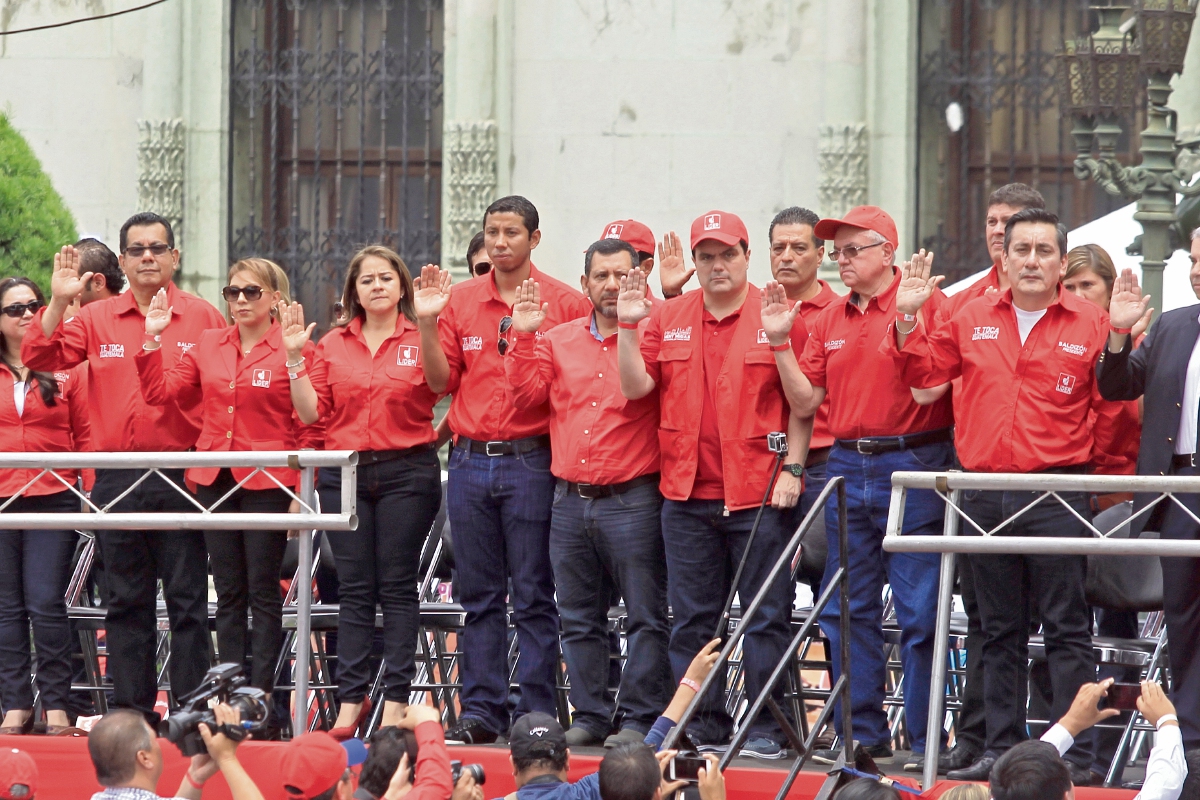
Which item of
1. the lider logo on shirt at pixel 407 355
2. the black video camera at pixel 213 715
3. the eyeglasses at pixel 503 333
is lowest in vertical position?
the black video camera at pixel 213 715

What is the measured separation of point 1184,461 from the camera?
6.73 metres

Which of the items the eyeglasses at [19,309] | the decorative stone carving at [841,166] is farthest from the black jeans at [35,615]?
the decorative stone carving at [841,166]

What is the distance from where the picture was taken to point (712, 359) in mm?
7375

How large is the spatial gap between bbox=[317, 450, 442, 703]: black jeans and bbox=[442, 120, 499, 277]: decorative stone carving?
7356 millimetres

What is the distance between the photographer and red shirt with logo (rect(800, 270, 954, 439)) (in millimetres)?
7102

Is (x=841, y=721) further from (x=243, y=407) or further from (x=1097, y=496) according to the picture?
(x=243, y=407)

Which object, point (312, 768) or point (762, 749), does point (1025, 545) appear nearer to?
point (762, 749)

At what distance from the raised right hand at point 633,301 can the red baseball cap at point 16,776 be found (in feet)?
9.24

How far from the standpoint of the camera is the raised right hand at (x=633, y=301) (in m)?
7.10

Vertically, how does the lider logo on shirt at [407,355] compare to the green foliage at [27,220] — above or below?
below

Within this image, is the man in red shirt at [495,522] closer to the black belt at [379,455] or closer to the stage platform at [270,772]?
the black belt at [379,455]

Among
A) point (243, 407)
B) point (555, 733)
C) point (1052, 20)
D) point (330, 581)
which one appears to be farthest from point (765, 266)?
point (555, 733)

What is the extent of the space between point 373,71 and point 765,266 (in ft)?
13.1

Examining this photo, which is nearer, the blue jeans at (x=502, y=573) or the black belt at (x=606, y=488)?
the black belt at (x=606, y=488)
